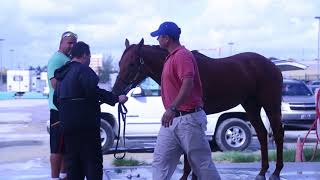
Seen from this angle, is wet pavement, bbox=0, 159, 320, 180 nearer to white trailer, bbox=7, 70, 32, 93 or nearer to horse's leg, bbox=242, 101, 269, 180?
horse's leg, bbox=242, 101, 269, 180

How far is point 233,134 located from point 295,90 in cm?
484

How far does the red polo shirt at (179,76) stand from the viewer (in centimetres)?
566

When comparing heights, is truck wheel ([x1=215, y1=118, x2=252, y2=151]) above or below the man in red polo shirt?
below

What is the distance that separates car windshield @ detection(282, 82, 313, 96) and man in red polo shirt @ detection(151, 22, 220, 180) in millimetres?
12216

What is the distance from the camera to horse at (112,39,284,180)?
24.7ft

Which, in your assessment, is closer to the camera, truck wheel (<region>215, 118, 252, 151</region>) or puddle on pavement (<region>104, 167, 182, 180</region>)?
puddle on pavement (<region>104, 167, 182, 180</region>)

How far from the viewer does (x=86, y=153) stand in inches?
246

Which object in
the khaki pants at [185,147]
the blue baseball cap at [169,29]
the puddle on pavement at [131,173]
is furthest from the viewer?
the puddle on pavement at [131,173]

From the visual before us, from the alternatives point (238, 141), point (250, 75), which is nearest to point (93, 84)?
point (250, 75)

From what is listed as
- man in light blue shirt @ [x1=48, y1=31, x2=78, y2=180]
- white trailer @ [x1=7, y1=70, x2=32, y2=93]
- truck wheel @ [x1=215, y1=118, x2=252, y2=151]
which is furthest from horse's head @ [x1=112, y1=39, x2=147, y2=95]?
white trailer @ [x1=7, y1=70, x2=32, y2=93]

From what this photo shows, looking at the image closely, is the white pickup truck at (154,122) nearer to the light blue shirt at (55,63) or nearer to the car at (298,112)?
the car at (298,112)

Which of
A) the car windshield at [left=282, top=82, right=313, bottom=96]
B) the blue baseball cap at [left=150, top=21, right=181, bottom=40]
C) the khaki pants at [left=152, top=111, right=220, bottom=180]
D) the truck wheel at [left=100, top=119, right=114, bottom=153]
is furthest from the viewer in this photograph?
the car windshield at [left=282, top=82, right=313, bottom=96]

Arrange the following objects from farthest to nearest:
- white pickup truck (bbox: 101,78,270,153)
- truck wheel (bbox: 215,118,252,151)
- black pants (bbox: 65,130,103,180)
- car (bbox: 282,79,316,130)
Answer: car (bbox: 282,79,316,130) → truck wheel (bbox: 215,118,252,151) → white pickup truck (bbox: 101,78,270,153) → black pants (bbox: 65,130,103,180)

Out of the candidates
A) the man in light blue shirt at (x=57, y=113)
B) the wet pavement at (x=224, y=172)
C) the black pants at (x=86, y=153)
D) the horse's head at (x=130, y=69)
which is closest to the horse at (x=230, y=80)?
the horse's head at (x=130, y=69)
